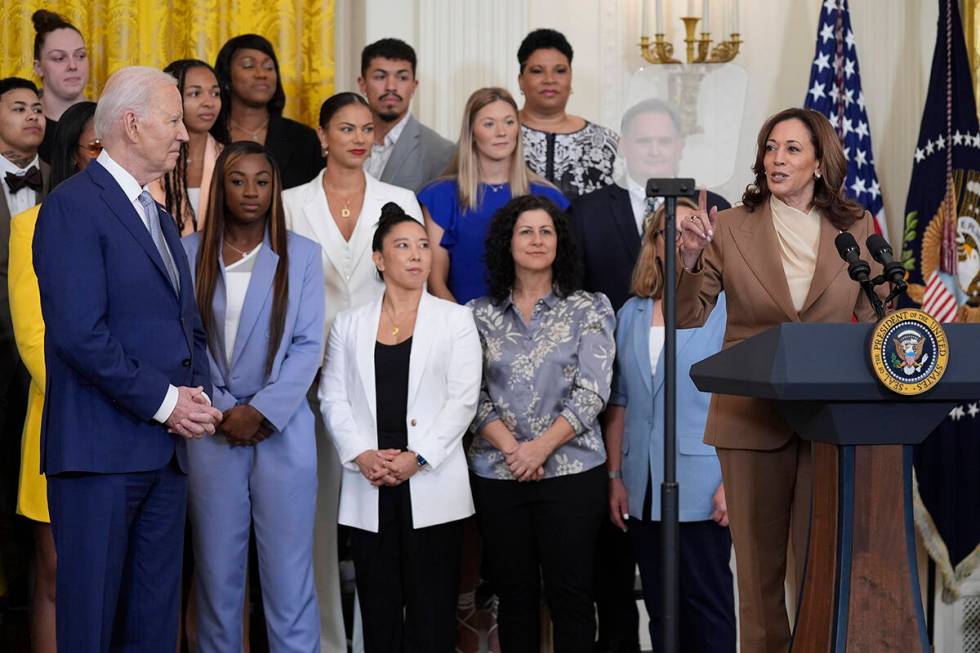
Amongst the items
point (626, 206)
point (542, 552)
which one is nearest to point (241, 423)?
point (542, 552)

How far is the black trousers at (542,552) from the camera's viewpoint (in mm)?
4098

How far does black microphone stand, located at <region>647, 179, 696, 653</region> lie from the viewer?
2.81 metres

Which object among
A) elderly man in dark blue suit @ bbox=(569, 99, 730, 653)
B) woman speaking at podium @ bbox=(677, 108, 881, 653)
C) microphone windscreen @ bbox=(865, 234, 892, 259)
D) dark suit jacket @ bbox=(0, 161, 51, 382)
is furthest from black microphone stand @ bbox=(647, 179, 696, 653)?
dark suit jacket @ bbox=(0, 161, 51, 382)

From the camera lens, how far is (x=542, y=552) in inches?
163

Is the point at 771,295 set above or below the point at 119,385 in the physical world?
above

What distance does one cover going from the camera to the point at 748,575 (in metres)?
2.94

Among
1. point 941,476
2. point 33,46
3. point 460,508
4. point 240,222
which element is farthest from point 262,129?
point 941,476

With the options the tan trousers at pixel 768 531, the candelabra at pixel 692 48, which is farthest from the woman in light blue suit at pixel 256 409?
the candelabra at pixel 692 48

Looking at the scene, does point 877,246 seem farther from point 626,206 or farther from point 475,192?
point 475,192

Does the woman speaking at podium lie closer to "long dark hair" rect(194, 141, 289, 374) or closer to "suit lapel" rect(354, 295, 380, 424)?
"suit lapel" rect(354, 295, 380, 424)

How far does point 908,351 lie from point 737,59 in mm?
3737

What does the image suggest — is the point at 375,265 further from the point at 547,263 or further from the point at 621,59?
A: the point at 621,59

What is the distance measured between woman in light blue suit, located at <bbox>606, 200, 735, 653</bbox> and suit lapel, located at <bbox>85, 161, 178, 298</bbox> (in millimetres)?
1760

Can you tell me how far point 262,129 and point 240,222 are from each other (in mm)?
889
